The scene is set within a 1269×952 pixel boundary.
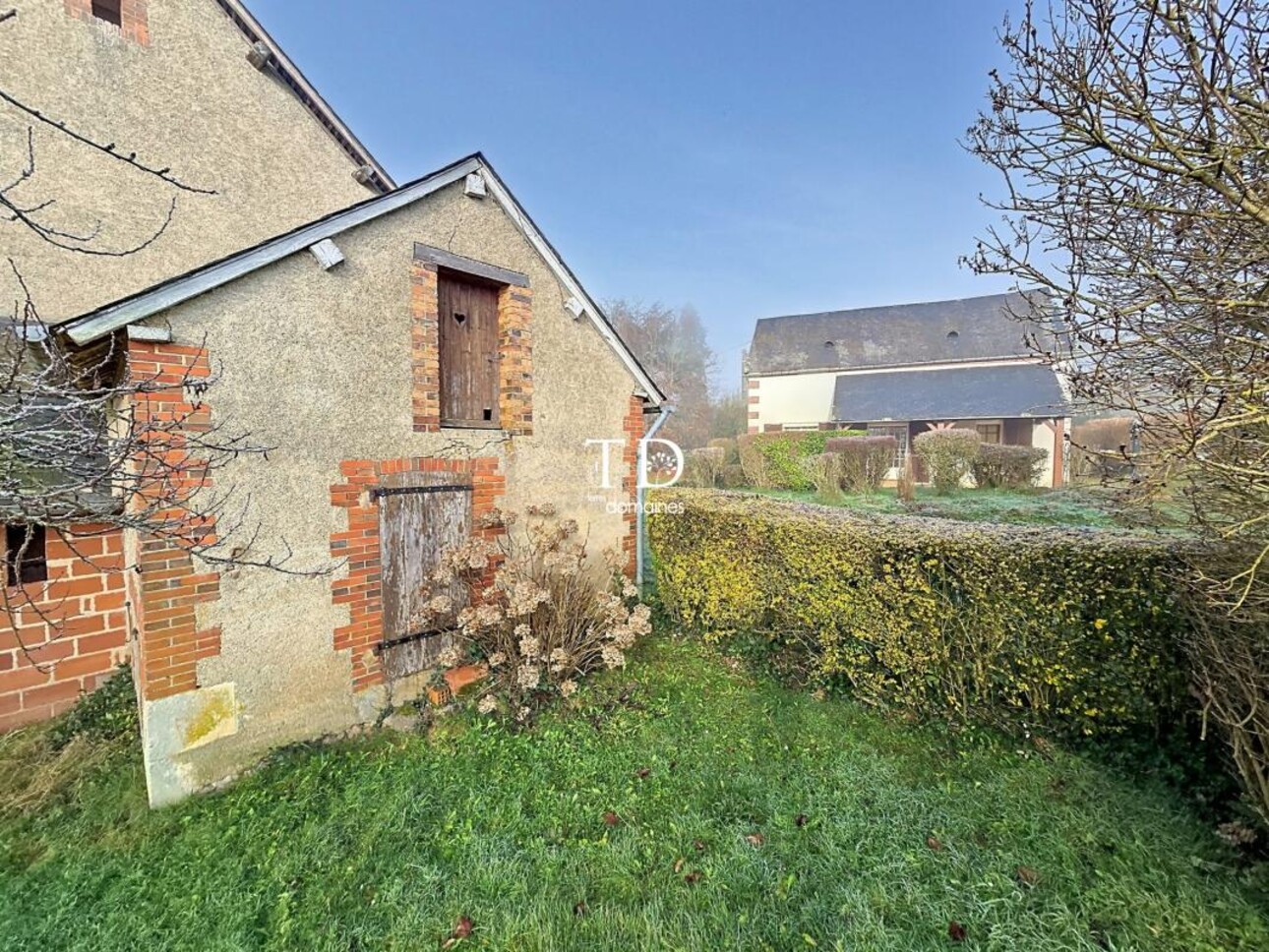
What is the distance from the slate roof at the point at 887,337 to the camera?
2697 cm

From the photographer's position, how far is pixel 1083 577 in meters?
3.64

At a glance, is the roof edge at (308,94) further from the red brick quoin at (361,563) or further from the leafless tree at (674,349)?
the leafless tree at (674,349)

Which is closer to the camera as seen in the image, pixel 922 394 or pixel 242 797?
pixel 242 797

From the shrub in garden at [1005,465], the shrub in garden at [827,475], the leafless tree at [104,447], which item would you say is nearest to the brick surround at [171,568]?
the leafless tree at [104,447]

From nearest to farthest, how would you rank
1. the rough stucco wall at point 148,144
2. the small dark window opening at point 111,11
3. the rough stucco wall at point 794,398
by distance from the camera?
the rough stucco wall at point 148,144
the small dark window opening at point 111,11
the rough stucco wall at point 794,398

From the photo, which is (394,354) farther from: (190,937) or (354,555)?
(190,937)

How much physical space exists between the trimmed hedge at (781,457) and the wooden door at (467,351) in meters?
13.5

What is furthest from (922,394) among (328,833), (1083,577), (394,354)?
(328,833)

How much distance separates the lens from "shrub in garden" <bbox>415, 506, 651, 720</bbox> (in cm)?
485

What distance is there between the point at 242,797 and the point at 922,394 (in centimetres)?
2698

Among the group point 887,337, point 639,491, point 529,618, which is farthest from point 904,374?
point 529,618

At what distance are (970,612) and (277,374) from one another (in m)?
5.94

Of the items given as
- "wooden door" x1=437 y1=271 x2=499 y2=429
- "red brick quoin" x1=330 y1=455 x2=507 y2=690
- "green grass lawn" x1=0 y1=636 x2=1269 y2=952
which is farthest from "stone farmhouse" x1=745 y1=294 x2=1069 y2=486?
"red brick quoin" x1=330 y1=455 x2=507 y2=690

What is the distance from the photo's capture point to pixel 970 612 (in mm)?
4094
